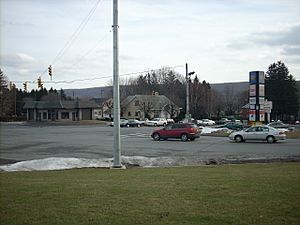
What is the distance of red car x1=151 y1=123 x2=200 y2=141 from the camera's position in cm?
3541

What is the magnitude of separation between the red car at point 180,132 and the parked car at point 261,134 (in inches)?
148

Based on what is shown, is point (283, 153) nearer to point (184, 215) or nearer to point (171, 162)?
point (171, 162)

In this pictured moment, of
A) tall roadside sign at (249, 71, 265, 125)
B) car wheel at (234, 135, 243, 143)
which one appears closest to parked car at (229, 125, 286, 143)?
car wheel at (234, 135, 243, 143)

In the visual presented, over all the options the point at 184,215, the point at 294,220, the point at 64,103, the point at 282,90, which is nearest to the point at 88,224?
the point at 184,215

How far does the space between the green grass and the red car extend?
25667mm

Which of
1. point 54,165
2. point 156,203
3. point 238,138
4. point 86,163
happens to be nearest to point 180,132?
point 238,138

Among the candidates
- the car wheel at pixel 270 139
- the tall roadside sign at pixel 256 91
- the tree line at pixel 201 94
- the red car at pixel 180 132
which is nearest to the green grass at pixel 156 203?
the car wheel at pixel 270 139

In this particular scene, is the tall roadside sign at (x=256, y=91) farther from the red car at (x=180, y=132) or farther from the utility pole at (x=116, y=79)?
the utility pole at (x=116, y=79)

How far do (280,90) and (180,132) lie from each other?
5662 cm

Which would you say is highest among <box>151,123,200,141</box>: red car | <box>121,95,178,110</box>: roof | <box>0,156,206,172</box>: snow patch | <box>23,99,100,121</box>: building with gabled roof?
<box>121,95,178,110</box>: roof

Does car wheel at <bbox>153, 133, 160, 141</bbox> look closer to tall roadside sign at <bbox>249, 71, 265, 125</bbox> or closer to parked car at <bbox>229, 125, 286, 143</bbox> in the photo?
parked car at <bbox>229, 125, 286, 143</bbox>

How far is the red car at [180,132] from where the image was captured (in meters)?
35.4

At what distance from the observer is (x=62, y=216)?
21.0 ft

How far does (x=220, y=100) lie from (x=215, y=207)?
120 metres
